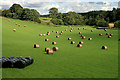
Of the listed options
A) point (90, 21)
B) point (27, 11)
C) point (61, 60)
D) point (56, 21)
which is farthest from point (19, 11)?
point (61, 60)

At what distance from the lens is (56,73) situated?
9.41 m

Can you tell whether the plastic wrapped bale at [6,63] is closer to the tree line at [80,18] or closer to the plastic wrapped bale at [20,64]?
the plastic wrapped bale at [20,64]

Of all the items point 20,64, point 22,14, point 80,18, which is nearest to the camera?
point 20,64

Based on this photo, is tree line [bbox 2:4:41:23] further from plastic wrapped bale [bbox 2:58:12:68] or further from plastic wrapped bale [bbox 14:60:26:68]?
plastic wrapped bale [bbox 14:60:26:68]

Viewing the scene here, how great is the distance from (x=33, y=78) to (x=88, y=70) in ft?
12.1

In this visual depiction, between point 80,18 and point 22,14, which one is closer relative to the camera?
point 22,14

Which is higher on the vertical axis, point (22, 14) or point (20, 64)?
point (22, 14)

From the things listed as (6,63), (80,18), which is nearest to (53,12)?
(80,18)

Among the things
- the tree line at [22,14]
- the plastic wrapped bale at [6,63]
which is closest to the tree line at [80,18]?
the tree line at [22,14]

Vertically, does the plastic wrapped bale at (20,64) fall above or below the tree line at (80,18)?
below

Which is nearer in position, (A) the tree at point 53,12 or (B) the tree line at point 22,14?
(B) the tree line at point 22,14

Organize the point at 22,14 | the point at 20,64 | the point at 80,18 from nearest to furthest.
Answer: the point at 20,64 → the point at 22,14 → the point at 80,18

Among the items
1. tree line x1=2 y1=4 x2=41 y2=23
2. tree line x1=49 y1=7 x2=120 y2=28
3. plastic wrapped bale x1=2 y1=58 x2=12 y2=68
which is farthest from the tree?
plastic wrapped bale x1=2 y1=58 x2=12 y2=68

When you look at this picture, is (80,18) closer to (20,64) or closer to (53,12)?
(53,12)
